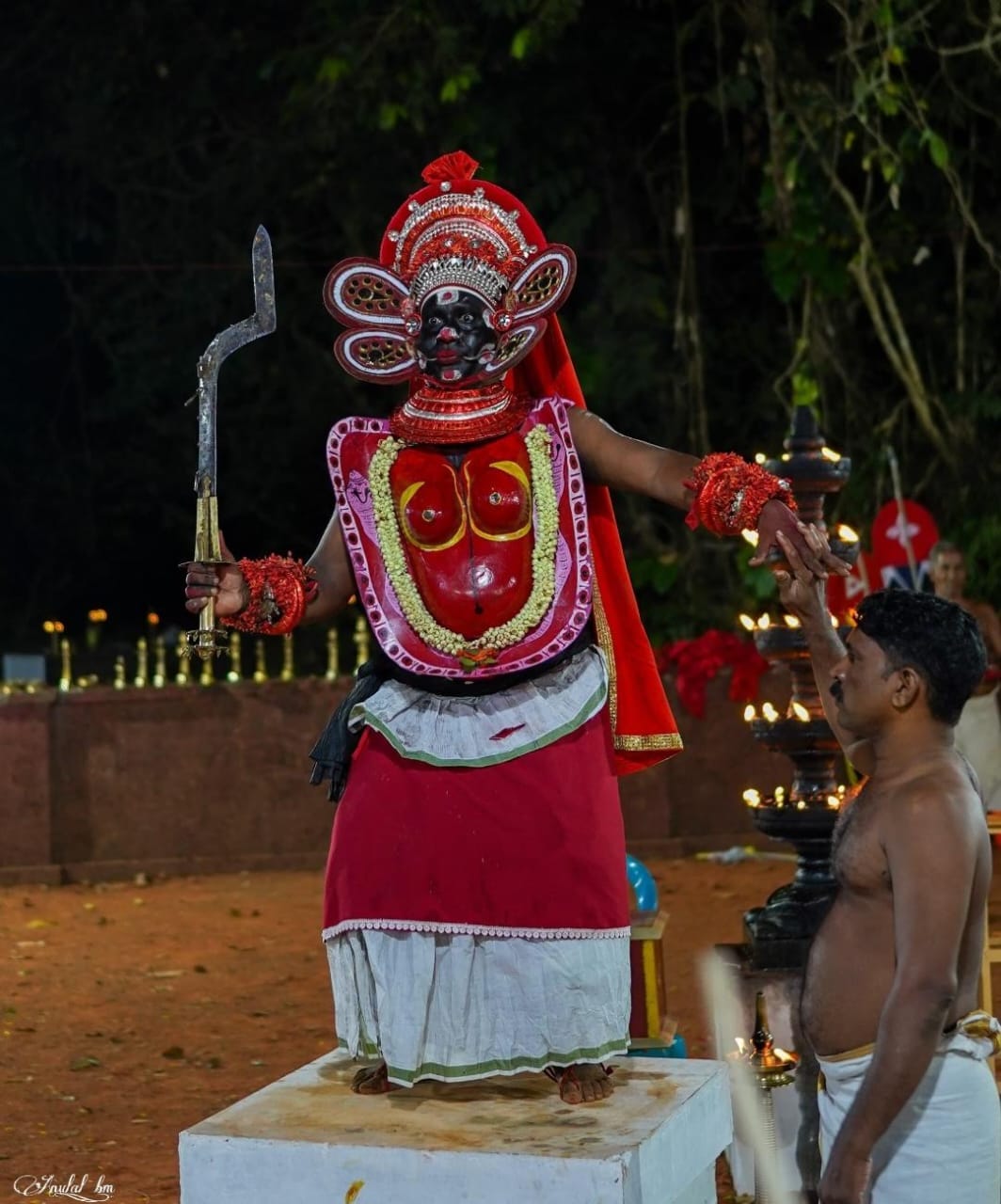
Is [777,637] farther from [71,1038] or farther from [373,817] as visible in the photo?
[71,1038]

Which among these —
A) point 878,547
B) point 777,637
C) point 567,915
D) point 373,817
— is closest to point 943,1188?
point 567,915

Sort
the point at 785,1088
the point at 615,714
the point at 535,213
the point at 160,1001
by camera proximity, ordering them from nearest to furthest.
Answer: the point at 615,714
the point at 785,1088
the point at 160,1001
the point at 535,213

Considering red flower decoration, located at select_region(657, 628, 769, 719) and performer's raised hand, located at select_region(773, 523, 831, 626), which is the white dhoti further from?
red flower decoration, located at select_region(657, 628, 769, 719)

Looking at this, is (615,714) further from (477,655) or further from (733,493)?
(733,493)

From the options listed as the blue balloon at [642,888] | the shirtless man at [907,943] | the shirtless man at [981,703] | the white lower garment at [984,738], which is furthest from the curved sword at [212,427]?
the white lower garment at [984,738]

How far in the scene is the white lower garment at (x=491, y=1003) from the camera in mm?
4016

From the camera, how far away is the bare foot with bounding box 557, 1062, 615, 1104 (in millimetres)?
4051

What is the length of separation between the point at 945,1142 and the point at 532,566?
1.61 metres

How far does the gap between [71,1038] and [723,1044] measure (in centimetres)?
307

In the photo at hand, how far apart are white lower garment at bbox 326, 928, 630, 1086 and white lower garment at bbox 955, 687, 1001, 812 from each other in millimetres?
6380

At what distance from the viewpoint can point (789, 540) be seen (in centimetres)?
380

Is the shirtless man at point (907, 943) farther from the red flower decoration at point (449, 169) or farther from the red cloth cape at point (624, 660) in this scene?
the red flower decoration at point (449, 169)

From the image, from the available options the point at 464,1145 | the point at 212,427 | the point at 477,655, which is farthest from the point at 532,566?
the point at 464,1145

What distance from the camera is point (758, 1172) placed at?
196 inches
